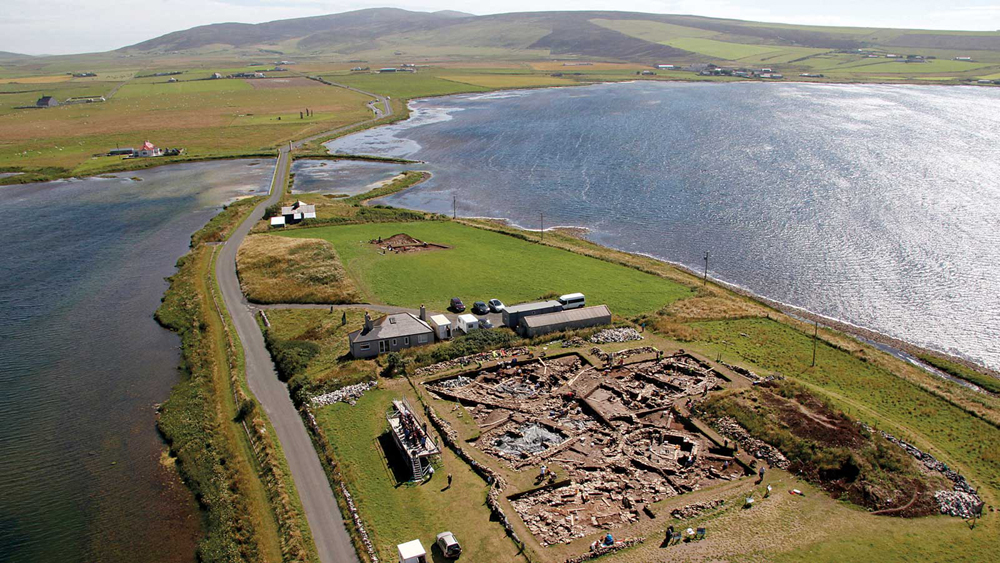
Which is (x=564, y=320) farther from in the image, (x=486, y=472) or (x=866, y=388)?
(x=866, y=388)

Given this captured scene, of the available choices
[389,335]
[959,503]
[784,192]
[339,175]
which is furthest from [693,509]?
[339,175]

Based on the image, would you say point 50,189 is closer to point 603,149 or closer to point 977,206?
point 603,149

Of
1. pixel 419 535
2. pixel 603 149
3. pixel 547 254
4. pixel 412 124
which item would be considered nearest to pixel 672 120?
pixel 603 149

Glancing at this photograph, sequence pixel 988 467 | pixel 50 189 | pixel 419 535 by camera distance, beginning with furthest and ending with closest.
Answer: pixel 50 189, pixel 988 467, pixel 419 535

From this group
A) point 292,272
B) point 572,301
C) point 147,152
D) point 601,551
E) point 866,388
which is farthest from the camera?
point 147,152

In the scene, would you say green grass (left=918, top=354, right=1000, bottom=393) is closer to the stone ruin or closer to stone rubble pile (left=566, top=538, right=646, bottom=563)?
the stone ruin
